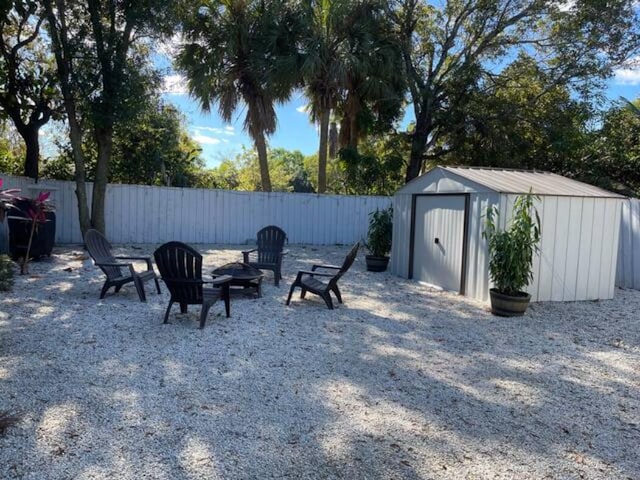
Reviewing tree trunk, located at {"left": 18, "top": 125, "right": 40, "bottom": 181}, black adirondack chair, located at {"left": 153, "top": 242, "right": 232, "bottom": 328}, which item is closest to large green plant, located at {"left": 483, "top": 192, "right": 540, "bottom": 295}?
black adirondack chair, located at {"left": 153, "top": 242, "right": 232, "bottom": 328}

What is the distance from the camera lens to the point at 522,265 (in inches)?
213

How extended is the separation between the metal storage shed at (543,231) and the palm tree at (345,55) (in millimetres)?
6239

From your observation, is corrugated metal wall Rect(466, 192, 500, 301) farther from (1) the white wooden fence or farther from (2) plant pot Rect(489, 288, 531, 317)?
(1) the white wooden fence

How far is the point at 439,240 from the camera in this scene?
23.2 feet

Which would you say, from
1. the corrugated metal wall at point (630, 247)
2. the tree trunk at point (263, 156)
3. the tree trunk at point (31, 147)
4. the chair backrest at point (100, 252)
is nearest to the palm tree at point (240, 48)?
the tree trunk at point (263, 156)

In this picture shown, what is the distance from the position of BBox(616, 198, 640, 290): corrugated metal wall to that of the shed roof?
1.36m

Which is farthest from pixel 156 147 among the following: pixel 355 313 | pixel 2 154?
pixel 355 313

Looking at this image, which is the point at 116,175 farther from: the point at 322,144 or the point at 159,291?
the point at 159,291

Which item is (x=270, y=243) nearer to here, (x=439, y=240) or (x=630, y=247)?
(x=439, y=240)

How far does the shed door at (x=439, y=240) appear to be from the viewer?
669cm

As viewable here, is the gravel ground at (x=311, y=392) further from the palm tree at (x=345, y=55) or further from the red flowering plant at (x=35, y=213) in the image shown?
the palm tree at (x=345, y=55)

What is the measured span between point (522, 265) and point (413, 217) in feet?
8.71

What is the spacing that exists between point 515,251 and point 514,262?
147 millimetres

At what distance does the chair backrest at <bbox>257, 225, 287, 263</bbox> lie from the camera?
24.0 feet
